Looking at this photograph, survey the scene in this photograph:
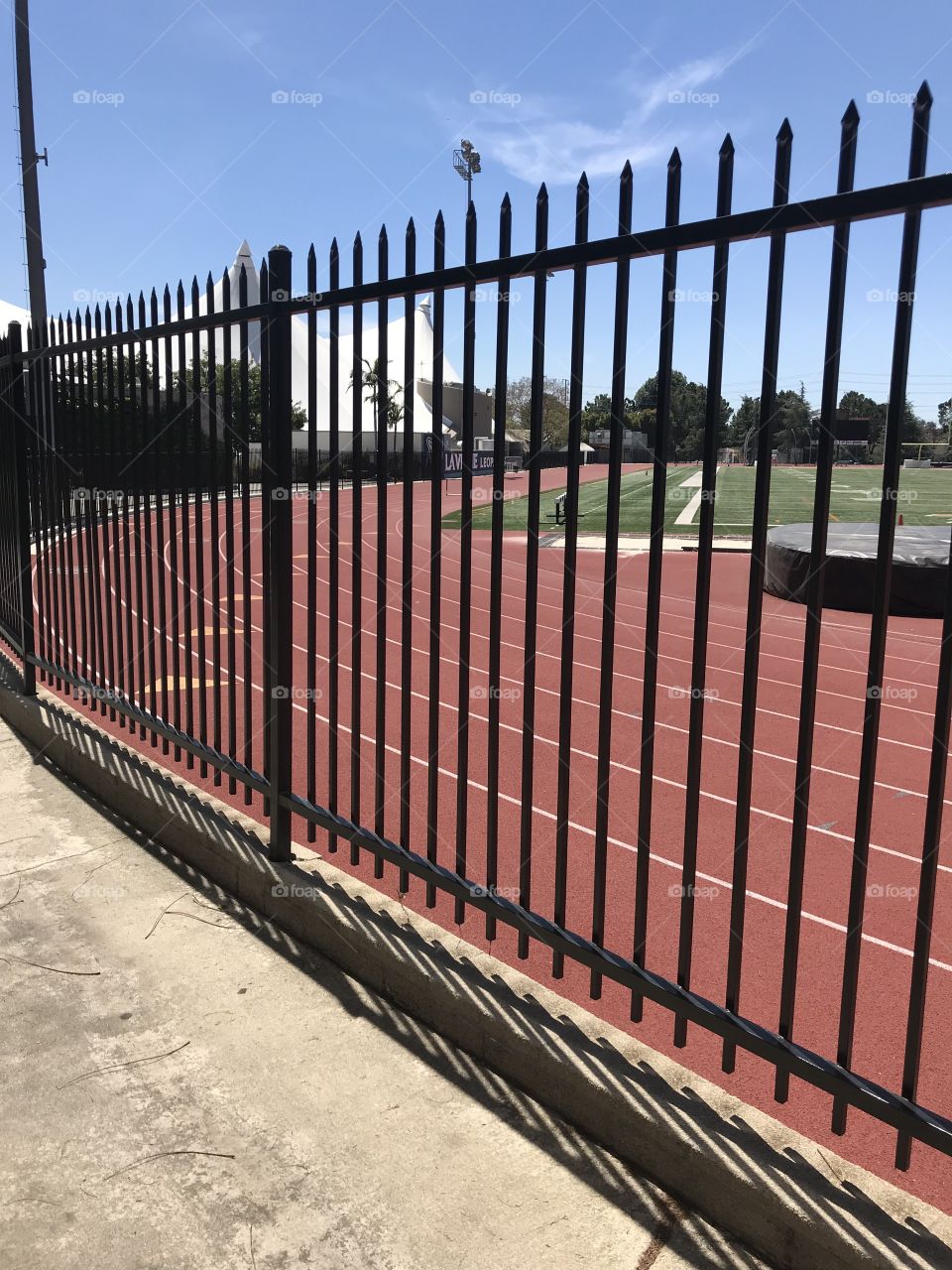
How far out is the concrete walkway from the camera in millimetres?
2375

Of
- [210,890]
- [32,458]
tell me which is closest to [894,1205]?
[210,890]

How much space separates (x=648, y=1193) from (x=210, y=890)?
2.37 metres

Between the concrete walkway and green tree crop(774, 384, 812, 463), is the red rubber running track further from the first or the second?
green tree crop(774, 384, 812, 463)

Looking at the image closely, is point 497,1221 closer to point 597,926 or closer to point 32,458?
point 597,926

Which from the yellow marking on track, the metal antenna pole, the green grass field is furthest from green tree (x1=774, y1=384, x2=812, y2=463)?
the metal antenna pole

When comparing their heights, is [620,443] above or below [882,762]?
above

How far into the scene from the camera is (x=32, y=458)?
641 cm

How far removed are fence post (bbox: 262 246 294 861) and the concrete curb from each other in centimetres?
32

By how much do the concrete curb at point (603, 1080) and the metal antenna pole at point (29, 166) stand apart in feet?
50.8

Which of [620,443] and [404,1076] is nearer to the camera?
[620,443]

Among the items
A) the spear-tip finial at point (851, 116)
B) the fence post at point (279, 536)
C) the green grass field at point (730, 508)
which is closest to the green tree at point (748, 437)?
Answer: the spear-tip finial at point (851, 116)

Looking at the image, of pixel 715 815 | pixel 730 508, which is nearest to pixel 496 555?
pixel 715 815

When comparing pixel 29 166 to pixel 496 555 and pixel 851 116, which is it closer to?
pixel 496 555

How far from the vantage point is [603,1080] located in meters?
2.72
